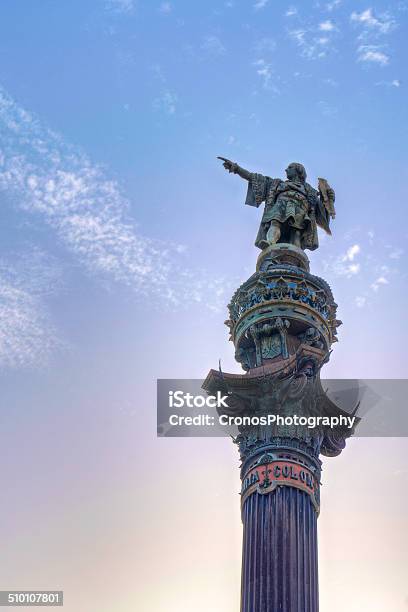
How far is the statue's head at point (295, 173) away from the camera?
2916cm

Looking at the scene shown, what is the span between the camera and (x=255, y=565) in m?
18.7

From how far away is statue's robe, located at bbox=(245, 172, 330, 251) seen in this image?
89.8 ft

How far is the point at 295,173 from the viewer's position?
29.2 m

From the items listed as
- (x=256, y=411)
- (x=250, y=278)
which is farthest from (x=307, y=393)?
(x=250, y=278)

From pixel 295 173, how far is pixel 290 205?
6.78 ft

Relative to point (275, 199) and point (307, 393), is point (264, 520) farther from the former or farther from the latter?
point (275, 199)

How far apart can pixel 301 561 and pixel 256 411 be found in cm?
430

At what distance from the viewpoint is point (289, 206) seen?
2758 centimetres

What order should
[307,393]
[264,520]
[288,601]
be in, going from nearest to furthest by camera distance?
[288,601]
[264,520]
[307,393]

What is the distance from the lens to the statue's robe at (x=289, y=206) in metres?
27.4

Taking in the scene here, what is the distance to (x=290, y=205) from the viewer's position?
2762 centimetres

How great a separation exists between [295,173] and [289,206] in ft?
7.00

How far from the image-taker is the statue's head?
29.2 meters

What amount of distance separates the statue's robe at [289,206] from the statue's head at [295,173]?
1.34ft
